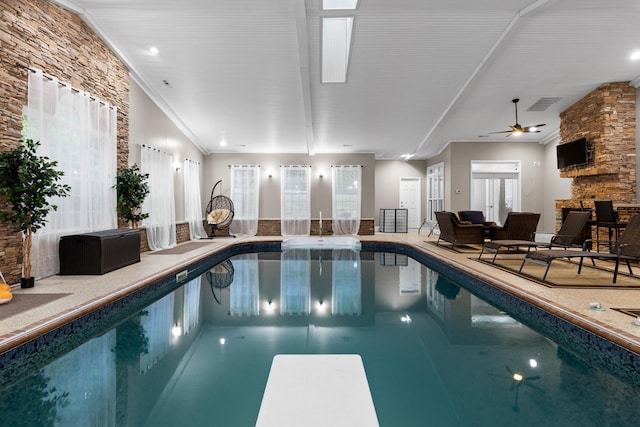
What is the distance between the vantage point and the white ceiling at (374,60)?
196 inches

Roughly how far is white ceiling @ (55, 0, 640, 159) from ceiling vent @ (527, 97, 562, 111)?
155 mm

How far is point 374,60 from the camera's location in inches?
244

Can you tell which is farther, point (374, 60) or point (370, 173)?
point (370, 173)

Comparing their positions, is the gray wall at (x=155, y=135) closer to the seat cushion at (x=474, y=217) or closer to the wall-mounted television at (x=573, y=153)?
the seat cushion at (x=474, y=217)

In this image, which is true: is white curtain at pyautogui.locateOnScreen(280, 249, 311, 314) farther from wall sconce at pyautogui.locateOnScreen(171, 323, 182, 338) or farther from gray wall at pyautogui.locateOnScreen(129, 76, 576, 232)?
gray wall at pyautogui.locateOnScreen(129, 76, 576, 232)

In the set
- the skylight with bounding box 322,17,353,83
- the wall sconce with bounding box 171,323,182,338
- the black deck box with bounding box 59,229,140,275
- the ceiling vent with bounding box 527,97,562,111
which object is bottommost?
the wall sconce with bounding box 171,323,182,338

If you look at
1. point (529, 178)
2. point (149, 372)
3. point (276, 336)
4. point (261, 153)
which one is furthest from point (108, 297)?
point (529, 178)

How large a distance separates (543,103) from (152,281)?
28.7ft

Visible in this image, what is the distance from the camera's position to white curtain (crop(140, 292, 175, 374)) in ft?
8.79

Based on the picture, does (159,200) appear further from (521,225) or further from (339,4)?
(521,225)

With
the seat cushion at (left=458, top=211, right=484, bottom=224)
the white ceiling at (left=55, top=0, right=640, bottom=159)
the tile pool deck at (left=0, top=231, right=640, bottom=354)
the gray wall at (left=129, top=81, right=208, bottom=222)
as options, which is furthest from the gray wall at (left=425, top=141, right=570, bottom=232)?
the gray wall at (left=129, top=81, right=208, bottom=222)

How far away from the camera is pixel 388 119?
28.9 feet

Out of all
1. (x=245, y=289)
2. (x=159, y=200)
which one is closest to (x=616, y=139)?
(x=245, y=289)

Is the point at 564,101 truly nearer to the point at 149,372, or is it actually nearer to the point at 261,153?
the point at 261,153
